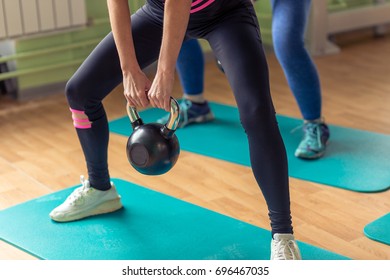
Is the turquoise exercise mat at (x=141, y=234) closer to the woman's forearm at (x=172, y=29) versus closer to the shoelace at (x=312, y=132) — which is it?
A: the woman's forearm at (x=172, y=29)

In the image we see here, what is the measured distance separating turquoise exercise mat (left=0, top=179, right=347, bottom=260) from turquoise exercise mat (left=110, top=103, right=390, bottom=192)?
54cm

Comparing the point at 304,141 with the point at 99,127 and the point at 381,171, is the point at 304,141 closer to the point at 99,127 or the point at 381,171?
the point at 381,171

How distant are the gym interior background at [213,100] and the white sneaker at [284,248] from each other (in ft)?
0.83

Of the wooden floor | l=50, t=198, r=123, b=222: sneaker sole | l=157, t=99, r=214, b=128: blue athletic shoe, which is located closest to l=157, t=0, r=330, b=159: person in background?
the wooden floor

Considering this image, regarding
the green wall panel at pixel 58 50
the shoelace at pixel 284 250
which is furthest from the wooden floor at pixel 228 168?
the shoelace at pixel 284 250

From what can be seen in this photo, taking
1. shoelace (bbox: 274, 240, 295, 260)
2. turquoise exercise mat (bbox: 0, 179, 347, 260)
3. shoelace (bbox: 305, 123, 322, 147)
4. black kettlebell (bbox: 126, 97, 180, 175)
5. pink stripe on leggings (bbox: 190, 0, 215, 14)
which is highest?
pink stripe on leggings (bbox: 190, 0, 215, 14)

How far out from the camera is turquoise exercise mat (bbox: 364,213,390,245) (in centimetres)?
246

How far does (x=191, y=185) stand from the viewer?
3.00 m

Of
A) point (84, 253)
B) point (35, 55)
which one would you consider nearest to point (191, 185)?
point (84, 253)

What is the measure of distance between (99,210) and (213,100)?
156 centimetres

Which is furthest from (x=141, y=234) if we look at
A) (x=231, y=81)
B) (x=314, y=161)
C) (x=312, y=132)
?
(x=312, y=132)

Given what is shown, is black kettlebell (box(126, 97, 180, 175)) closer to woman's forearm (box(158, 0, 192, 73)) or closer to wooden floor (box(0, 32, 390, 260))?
woman's forearm (box(158, 0, 192, 73))
